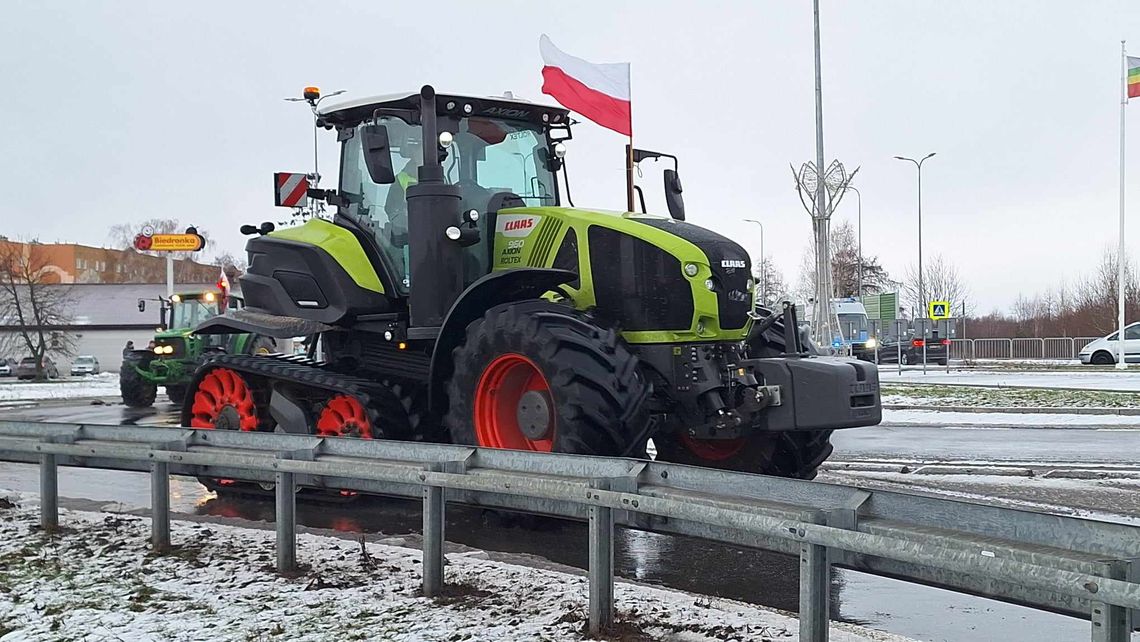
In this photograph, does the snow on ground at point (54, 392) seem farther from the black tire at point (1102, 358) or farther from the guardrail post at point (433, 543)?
the black tire at point (1102, 358)

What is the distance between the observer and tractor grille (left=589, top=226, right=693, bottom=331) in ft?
25.7

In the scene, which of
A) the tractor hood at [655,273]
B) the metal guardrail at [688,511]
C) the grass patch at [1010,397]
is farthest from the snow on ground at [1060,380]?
the metal guardrail at [688,511]

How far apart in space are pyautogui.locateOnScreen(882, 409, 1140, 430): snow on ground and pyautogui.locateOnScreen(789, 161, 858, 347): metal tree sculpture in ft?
Result: 19.8

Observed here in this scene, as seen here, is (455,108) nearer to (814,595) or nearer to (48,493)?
(48,493)

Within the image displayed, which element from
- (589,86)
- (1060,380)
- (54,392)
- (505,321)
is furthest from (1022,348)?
(505,321)

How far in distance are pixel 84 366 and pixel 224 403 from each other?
4922 centimetres

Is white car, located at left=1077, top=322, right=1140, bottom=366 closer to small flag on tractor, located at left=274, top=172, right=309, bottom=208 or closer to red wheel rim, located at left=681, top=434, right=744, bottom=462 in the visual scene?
Answer: small flag on tractor, located at left=274, top=172, right=309, bottom=208

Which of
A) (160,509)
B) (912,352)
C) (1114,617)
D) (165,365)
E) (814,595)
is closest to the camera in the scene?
(1114,617)

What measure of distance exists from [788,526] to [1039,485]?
642 centimetres

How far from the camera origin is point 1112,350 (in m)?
40.3

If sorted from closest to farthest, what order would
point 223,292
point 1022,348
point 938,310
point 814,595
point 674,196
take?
point 814,595 < point 674,196 < point 223,292 < point 938,310 < point 1022,348

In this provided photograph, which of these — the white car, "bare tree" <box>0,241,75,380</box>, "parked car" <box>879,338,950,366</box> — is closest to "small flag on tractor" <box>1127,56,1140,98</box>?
the white car

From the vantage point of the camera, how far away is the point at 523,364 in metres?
7.89

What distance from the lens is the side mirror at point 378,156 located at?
8.52 metres
